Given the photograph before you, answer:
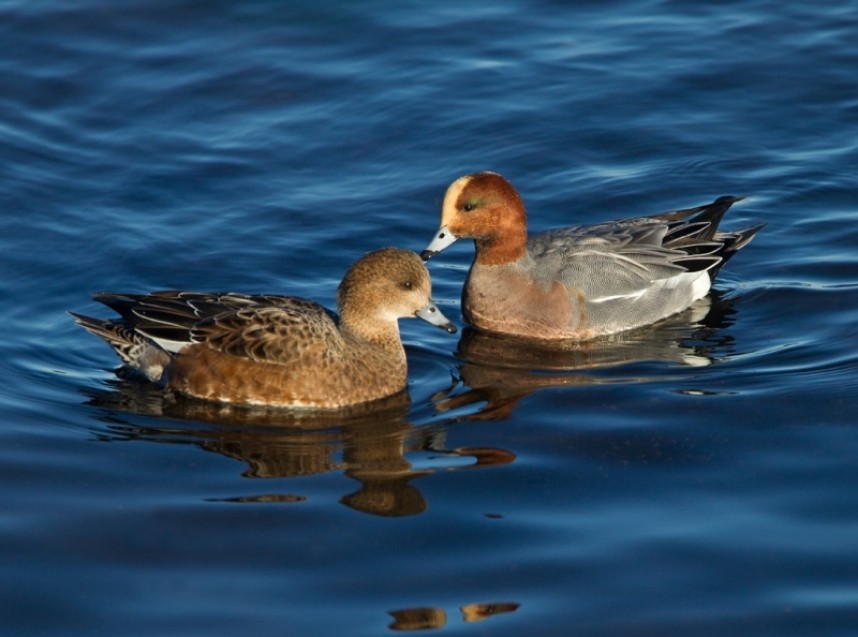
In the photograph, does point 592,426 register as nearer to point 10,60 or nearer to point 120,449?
point 120,449

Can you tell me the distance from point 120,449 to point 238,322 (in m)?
1.12

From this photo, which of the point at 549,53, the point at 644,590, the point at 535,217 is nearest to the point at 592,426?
the point at 644,590

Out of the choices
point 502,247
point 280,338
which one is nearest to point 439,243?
point 502,247

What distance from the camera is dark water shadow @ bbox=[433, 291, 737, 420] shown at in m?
8.43

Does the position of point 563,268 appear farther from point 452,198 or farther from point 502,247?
point 452,198

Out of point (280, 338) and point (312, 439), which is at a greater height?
point (280, 338)

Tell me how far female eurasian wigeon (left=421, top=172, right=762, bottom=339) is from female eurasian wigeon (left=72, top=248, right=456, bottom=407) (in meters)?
1.22

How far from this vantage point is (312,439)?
25.5 feet

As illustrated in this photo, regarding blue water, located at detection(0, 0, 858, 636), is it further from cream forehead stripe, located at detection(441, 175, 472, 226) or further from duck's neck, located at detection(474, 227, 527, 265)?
cream forehead stripe, located at detection(441, 175, 472, 226)

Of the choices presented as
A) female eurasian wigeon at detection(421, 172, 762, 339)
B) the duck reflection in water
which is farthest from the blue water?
female eurasian wigeon at detection(421, 172, 762, 339)

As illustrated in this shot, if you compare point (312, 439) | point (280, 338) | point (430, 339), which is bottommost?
point (312, 439)

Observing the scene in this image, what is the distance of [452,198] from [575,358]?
52.4 inches

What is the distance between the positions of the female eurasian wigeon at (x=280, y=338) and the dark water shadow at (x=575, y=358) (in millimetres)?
491

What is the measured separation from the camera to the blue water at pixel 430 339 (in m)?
6.38
